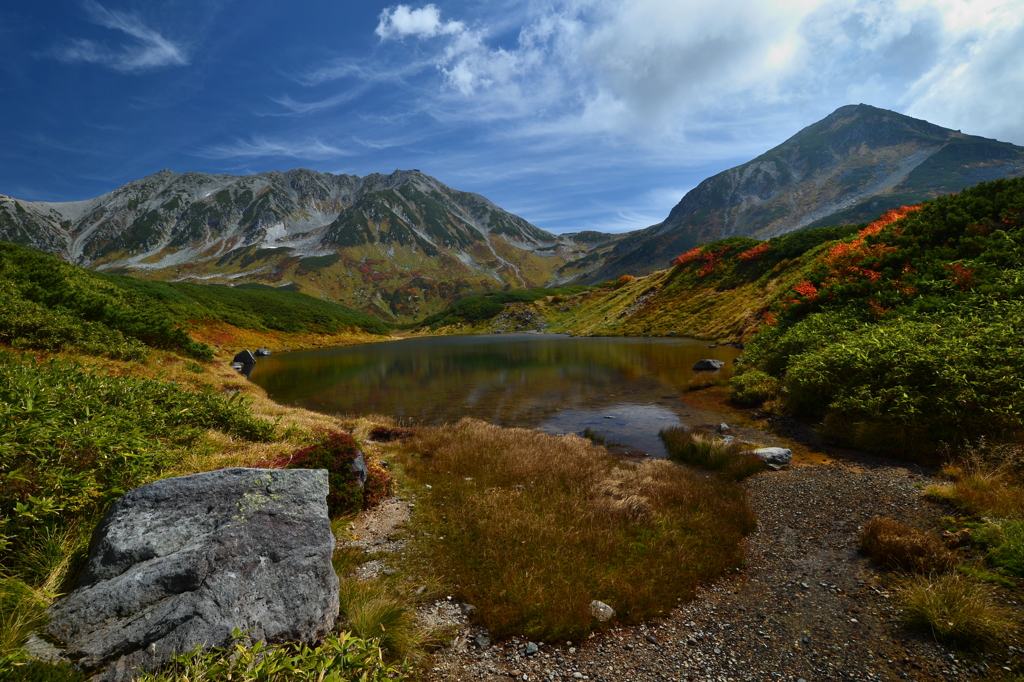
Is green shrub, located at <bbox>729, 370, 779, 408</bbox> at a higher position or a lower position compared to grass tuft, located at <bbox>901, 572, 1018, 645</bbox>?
lower

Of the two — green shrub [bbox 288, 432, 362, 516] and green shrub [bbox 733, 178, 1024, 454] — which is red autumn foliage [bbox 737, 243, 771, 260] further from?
green shrub [bbox 288, 432, 362, 516]

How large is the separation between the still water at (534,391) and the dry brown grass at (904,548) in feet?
29.2

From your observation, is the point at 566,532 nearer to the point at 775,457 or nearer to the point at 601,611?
the point at 601,611

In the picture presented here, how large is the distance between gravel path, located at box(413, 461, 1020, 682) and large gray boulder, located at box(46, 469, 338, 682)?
8.04ft

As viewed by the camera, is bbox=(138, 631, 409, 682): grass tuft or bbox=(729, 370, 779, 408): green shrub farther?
bbox=(729, 370, 779, 408): green shrub

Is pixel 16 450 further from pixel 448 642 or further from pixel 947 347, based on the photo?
pixel 947 347

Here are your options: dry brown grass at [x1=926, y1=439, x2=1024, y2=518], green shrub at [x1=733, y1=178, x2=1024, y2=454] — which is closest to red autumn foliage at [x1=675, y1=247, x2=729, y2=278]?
green shrub at [x1=733, y1=178, x2=1024, y2=454]

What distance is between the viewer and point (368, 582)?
693cm

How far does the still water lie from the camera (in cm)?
2269

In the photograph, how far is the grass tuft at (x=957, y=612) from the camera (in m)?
5.25

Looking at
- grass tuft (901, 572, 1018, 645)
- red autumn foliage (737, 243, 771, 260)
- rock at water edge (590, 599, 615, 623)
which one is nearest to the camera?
grass tuft (901, 572, 1018, 645)

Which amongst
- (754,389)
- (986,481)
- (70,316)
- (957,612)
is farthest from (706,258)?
(70,316)

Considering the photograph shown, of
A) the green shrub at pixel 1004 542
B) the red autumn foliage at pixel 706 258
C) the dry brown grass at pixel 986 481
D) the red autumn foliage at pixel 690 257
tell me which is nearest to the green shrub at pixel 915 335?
the dry brown grass at pixel 986 481

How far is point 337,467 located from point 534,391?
74.9 ft
